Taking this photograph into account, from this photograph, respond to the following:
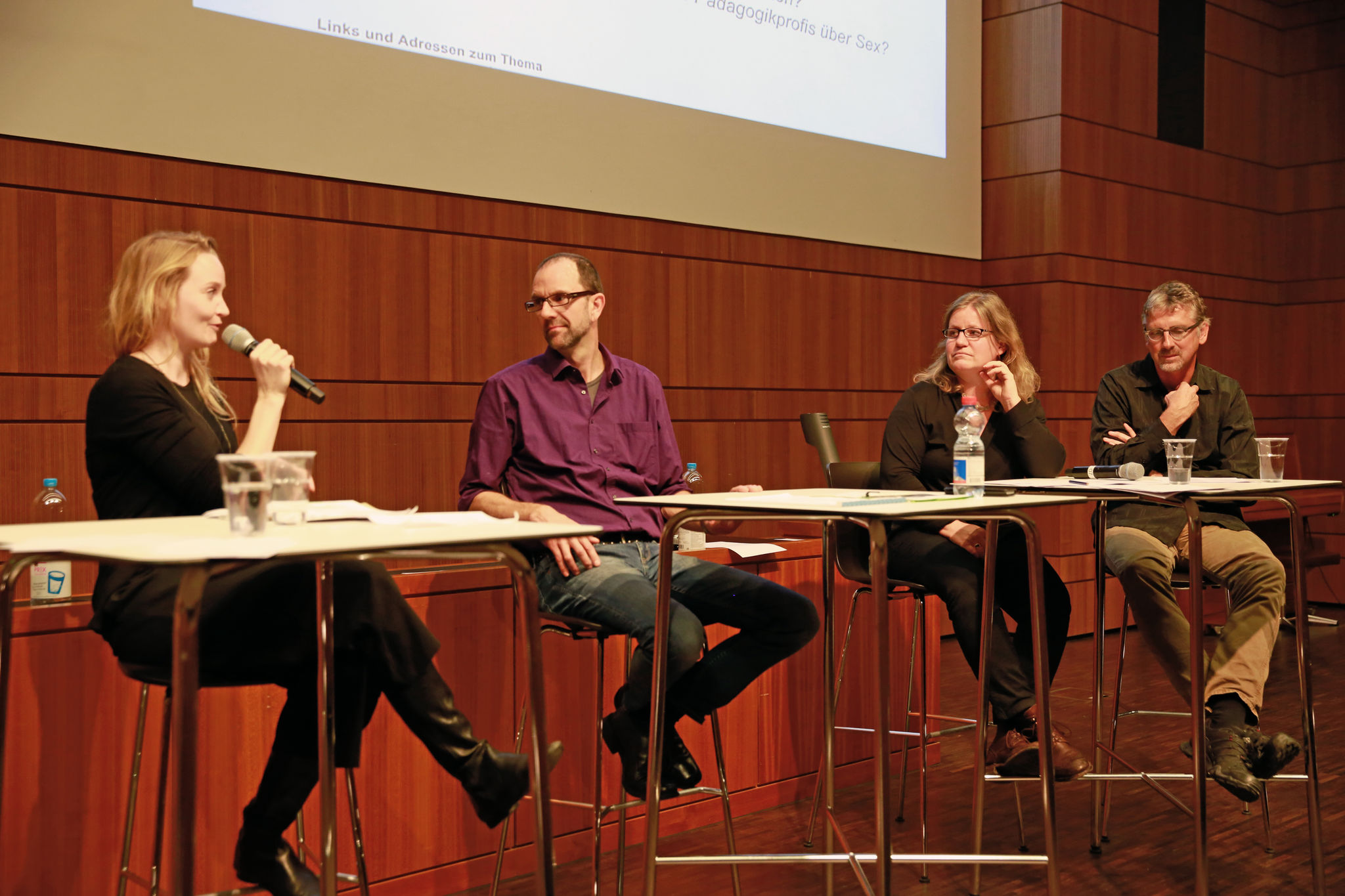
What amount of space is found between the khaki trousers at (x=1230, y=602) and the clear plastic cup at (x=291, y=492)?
1890mm

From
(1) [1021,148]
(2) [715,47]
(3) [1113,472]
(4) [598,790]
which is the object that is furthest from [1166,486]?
(1) [1021,148]

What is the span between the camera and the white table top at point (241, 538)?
1233 millimetres

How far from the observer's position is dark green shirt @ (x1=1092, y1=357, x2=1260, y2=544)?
10.0ft

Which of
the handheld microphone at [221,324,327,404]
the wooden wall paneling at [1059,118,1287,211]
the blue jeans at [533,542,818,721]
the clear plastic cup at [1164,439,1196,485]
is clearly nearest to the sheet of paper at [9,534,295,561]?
the handheld microphone at [221,324,327,404]

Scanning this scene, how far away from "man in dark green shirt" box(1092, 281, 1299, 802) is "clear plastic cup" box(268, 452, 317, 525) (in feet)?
6.23

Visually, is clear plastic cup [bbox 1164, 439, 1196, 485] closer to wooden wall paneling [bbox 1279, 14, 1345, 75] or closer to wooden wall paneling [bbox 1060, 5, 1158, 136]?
wooden wall paneling [bbox 1060, 5, 1158, 136]

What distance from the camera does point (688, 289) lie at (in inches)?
176

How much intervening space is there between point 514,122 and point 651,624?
2170mm

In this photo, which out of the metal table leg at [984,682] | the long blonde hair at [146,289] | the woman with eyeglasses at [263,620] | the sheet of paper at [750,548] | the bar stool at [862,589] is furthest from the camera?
the sheet of paper at [750,548]

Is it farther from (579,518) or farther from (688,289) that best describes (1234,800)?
(688,289)

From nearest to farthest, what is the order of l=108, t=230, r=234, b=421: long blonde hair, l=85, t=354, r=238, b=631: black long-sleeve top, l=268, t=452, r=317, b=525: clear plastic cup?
l=268, t=452, r=317, b=525: clear plastic cup → l=85, t=354, r=238, b=631: black long-sleeve top → l=108, t=230, r=234, b=421: long blonde hair

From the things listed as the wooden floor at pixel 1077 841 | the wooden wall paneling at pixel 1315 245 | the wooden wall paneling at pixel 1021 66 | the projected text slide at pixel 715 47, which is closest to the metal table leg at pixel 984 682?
the wooden floor at pixel 1077 841

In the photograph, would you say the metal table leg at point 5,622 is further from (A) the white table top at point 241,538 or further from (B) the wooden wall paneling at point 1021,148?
(B) the wooden wall paneling at point 1021,148

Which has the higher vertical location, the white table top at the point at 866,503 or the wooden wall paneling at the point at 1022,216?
the wooden wall paneling at the point at 1022,216
